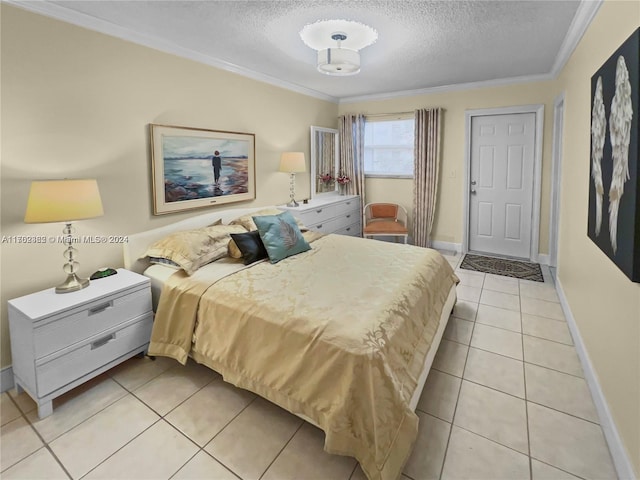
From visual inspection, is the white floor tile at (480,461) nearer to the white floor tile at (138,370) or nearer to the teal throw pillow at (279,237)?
the teal throw pillow at (279,237)

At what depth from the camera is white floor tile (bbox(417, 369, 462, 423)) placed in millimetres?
2104

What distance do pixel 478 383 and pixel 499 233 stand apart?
133 inches

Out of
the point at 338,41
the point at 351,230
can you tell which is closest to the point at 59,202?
the point at 338,41

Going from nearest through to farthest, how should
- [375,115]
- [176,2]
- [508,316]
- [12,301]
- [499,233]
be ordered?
[12,301] → [176,2] → [508,316] → [499,233] → [375,115]

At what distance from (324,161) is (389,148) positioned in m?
1.08

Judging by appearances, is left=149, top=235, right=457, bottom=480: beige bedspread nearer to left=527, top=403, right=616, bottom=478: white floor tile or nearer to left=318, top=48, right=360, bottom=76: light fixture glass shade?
left=527, top=403, right=616, bottom=478: white floor tile

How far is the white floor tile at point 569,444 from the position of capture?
5.57 feet

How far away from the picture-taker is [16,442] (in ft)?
6.24

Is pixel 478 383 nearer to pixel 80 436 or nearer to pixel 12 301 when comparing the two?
pixel 80 436

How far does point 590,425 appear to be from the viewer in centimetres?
195

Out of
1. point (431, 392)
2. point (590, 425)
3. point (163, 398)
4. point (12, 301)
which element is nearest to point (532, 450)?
point (590, 425)

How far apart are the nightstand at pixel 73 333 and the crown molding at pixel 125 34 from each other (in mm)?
1828

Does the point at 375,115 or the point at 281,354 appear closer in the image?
the point at 281,354

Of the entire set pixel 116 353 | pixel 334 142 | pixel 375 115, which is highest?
pixel 375 115
